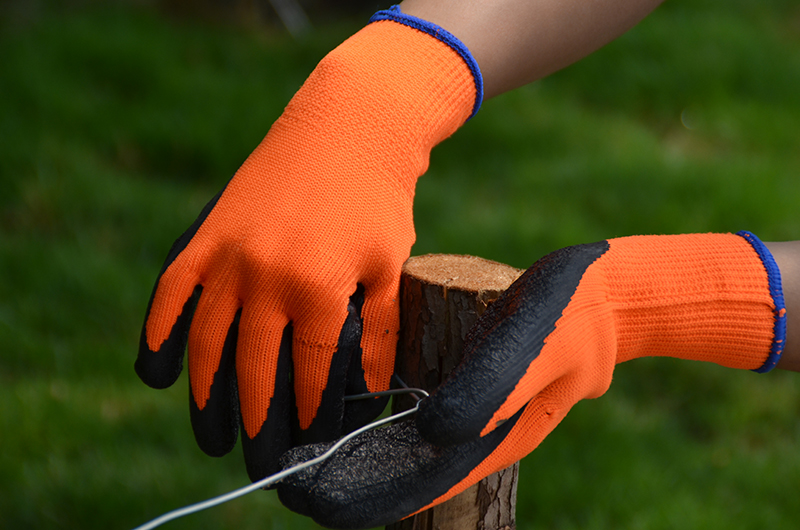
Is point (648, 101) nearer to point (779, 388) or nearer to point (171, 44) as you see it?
point (779, 388)

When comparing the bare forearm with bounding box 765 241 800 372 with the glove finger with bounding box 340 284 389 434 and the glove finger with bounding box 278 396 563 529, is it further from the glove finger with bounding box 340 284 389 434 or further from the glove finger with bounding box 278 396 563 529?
the glove finger with bounding box 340 284 389 434

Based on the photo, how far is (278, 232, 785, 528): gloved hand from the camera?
0.86m

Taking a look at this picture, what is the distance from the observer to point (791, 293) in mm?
1008

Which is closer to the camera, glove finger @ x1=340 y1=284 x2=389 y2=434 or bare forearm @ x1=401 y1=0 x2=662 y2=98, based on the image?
glove finger @ x1=340 y1=284 x2=389 y2=434

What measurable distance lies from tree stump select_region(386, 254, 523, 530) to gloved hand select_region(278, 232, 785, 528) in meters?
0.11

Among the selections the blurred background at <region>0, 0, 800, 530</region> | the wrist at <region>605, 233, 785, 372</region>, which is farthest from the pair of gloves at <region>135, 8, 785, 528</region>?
the blurred background at <region>0, 0, 800, 530</region>

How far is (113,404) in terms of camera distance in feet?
7.00

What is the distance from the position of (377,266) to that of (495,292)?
0.21m

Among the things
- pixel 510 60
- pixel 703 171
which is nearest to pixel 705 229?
pixel 703 171

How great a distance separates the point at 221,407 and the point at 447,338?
430mm

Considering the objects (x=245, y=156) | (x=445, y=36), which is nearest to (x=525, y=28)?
(x=445, y=36)

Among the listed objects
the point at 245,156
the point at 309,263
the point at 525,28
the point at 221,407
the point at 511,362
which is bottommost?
the point at 245,156

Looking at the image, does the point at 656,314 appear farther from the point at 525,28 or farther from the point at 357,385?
the point at 525,28

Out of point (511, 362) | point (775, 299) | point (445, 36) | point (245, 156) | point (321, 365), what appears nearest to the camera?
point (511, 362)
